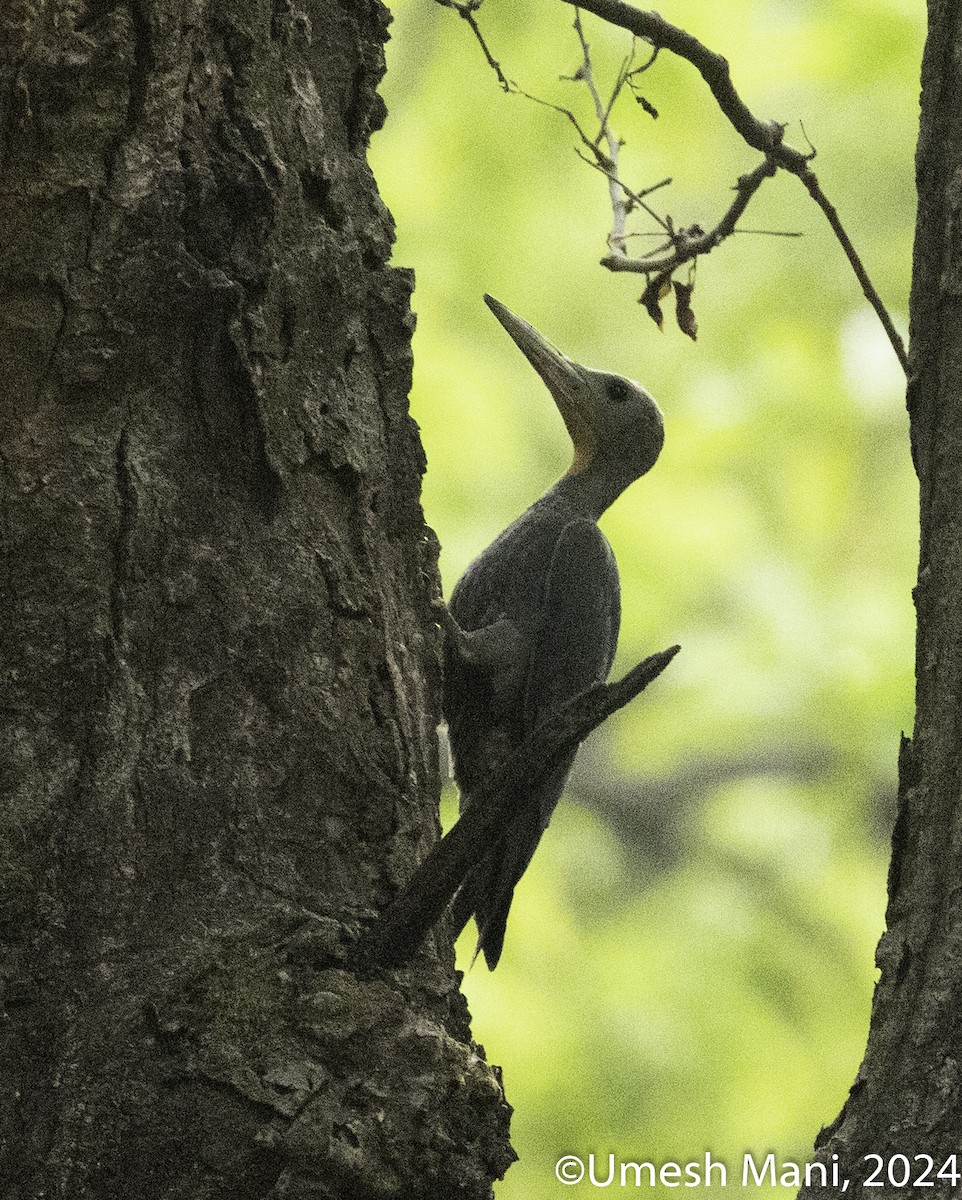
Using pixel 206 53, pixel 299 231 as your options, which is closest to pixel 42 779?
pixel 299 231

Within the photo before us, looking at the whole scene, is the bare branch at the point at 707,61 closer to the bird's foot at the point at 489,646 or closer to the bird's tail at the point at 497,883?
the bird's foot at the point at 489,646

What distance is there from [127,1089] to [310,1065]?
236mm

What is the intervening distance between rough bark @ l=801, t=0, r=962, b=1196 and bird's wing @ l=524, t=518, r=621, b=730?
5.33 ft

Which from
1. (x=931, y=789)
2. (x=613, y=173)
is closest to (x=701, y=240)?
(x=613, y=173)

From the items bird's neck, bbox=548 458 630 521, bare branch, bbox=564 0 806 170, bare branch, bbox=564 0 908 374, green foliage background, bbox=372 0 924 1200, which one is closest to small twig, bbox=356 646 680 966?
bare branch, bbox=564 0 908 374

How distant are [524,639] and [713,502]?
3033 millimetres

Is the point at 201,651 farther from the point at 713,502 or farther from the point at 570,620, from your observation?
the point at 713,502

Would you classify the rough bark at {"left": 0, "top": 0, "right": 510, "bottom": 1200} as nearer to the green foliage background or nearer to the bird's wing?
the bird's wing

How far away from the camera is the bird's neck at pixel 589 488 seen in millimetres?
4352

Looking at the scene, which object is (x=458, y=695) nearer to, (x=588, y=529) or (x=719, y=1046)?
(x=588, y=529)

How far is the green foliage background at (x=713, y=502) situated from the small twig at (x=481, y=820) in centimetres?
397

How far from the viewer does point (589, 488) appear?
439 centimetres

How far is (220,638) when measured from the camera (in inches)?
84.3

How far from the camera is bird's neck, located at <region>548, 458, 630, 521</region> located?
4.35 m
